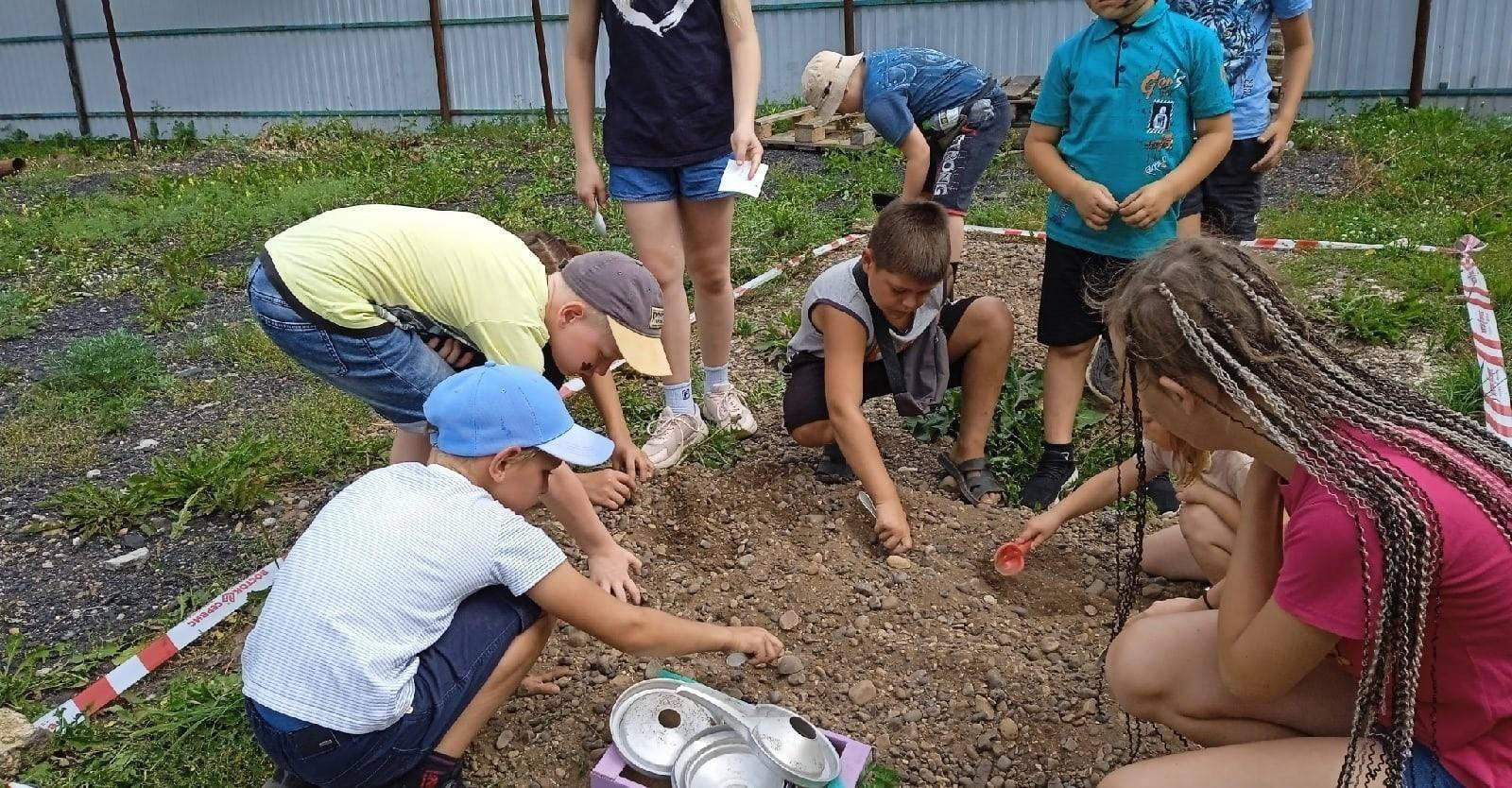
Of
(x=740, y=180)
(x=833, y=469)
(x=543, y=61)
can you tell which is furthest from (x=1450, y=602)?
(x=543, y=61)

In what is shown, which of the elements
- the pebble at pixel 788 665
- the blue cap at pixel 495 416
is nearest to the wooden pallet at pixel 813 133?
the pebble at pixel 788 665

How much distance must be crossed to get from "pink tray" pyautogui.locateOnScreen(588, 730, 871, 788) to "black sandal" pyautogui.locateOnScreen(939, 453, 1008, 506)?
132 cm

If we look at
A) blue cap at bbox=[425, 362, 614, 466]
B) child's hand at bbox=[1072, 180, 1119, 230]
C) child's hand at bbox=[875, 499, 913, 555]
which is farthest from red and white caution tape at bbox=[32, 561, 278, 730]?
child's hand at bbox=[1072, 180, 1119, 230]

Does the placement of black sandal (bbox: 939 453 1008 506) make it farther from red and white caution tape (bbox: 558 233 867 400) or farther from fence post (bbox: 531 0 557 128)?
fence post (bbox: 531 0 557 128)

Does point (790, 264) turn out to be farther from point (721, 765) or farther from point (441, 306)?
point (721, 765)

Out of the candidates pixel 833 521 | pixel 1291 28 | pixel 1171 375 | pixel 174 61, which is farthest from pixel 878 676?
pixel 174 61

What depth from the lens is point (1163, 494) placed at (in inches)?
132

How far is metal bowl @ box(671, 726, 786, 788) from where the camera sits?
2.16 metres

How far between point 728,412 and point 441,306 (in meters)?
1.46

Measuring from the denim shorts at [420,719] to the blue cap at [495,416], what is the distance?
30 centimetres

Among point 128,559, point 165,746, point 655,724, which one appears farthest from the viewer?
point 128,559

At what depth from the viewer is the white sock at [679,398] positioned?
380 cm

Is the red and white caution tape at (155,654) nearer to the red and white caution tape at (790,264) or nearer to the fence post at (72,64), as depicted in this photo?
the red and white caution tape at (790,264)

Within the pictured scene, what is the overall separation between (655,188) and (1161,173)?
1526mm
